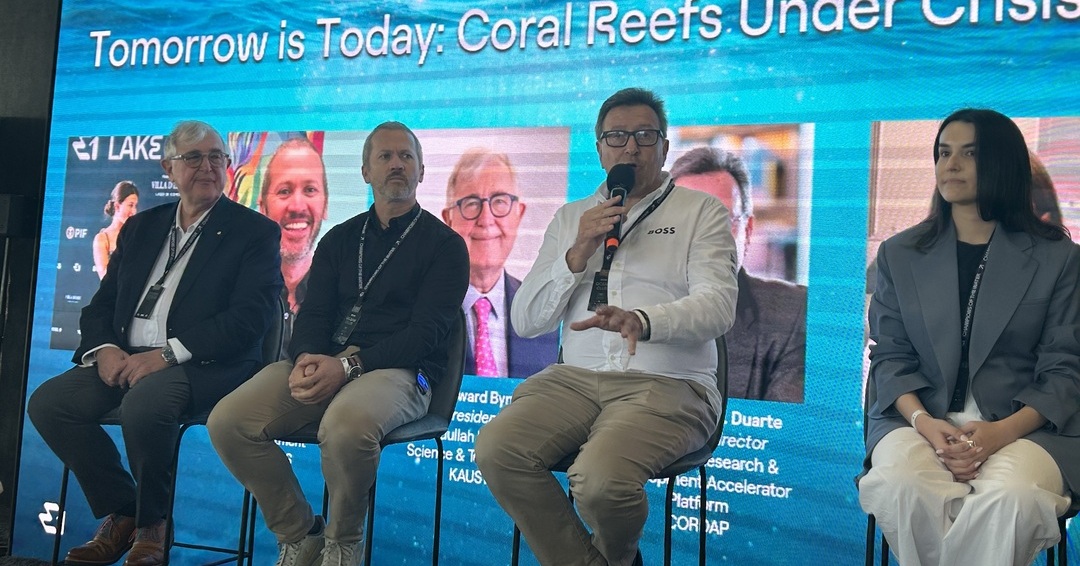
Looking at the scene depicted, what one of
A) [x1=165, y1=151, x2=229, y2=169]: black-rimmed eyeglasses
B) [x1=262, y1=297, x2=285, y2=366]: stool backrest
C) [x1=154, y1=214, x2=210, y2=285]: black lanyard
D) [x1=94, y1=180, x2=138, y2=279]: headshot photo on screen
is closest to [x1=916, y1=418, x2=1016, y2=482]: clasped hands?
[x1=262, y1=297, x2=285, y2=366]: stool backrest

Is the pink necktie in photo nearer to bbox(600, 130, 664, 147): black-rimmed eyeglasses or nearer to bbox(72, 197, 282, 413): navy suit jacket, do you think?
bbox(72, 197, 282, 413): navy suit jacket

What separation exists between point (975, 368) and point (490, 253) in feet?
6.05

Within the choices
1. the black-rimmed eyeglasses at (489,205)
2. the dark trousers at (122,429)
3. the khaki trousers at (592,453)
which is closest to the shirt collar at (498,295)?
the black-rimmed eyeglasses at (489,205)

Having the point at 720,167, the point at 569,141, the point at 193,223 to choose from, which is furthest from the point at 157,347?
the point at 720,167

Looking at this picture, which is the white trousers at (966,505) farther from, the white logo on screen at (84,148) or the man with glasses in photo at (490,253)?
the white logo on screen at (84,148)

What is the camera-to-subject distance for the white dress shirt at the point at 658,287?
8.30ft

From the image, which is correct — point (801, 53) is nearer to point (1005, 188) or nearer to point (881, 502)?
point (1005, 188)

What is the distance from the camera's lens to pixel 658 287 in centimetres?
265

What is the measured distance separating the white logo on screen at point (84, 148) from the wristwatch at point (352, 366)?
218 centimetres

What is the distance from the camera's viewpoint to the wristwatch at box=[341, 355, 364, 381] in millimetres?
2846

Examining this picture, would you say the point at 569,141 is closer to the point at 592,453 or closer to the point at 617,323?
the point at 617,323

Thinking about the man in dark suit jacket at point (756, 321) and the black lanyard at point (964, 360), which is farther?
the man in dark suit jacket at point (756, 321)

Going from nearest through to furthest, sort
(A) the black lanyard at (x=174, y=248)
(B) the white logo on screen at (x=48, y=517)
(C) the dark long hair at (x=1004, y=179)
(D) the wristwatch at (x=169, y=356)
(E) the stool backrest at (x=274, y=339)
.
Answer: (C) the dark long hair at (x=1004, y=179), (D) the wristwatch at (x=169, y=356), (E) the stool backrest at (x=274, y=339), (A) the black lanyard at (x=174, y=248), (B) the white logo on screen at (x=48, y=517)

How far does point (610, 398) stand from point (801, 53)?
4.86ft
